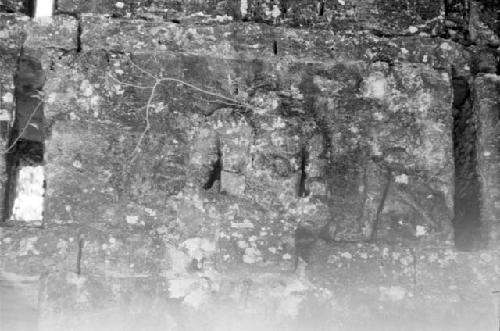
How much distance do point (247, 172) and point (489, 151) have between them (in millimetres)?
1840

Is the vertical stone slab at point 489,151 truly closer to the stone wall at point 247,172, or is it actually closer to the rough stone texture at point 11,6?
the stone wall at point 247,172

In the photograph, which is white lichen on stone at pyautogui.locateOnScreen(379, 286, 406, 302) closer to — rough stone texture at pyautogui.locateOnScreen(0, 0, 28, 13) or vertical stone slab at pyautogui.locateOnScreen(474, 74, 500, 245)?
vertical stone slab at pyautogui.locateOnScreen(474, 74, 500, 245)

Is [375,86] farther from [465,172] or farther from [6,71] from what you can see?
[6,71]

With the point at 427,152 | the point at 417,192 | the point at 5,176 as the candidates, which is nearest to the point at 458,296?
the point at 417,192

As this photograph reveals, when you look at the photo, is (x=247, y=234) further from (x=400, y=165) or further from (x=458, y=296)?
(x=458, y=296)

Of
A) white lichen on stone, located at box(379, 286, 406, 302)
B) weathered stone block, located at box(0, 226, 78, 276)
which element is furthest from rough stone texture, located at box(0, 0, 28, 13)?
white lichen on stone, located at box(379, 286, 406, 302)

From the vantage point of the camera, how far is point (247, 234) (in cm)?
405

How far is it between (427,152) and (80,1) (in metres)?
2.77

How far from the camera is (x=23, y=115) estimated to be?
4328 mm

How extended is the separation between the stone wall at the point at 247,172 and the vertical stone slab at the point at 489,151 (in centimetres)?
1

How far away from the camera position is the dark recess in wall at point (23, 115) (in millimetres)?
4141

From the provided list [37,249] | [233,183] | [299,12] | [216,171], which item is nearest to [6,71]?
[37,249]

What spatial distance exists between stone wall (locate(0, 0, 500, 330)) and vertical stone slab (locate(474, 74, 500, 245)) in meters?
0.01

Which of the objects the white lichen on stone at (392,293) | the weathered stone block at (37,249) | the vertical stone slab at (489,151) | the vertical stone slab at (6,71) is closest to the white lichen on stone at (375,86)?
the vertical stone slab at (489,151)
